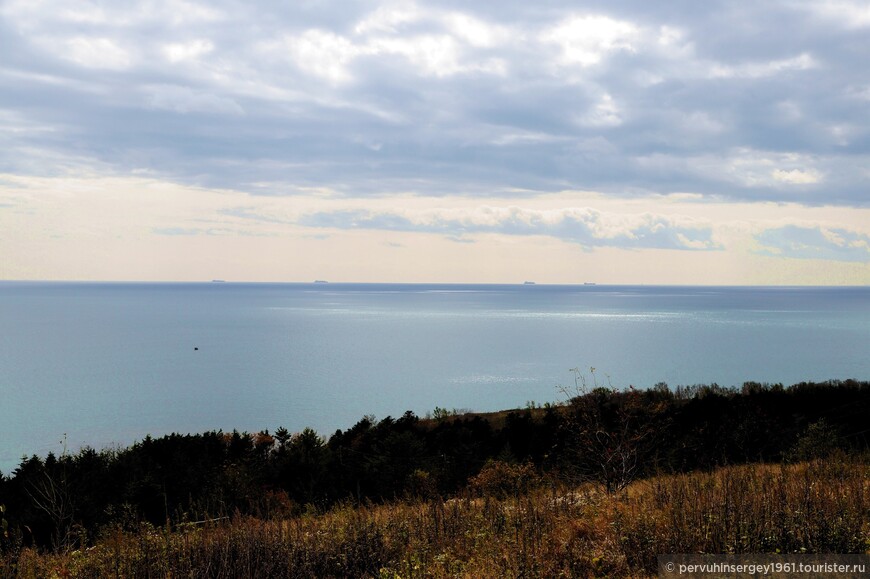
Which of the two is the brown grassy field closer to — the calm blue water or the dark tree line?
the dark tree line

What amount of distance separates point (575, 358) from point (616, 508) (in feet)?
422

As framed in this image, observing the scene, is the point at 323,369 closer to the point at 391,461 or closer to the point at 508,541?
the point at 391,461

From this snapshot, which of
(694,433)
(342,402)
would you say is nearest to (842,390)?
(694,433)

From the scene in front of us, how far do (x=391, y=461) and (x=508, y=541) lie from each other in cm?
2174

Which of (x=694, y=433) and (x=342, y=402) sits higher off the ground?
(x=694, y=433)

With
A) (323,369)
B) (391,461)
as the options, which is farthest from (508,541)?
(323,369)

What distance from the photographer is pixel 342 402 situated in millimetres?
95188

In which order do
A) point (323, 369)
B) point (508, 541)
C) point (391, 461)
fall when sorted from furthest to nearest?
1. point (323, 369)
2. point (391, 461)
3. point (508, 541)

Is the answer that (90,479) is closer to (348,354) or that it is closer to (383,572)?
(383,572)

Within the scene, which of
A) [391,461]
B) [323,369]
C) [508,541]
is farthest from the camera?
[323,369]

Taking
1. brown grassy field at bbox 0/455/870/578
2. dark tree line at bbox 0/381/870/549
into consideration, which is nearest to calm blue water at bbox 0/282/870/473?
dark tree line at bbox 0/381/870/549

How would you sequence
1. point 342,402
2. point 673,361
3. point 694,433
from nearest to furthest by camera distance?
point 694,433 → point 342,402 → point 673,361

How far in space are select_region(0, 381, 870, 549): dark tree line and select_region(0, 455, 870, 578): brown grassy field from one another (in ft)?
22.5

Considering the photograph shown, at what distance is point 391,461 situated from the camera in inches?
1224
